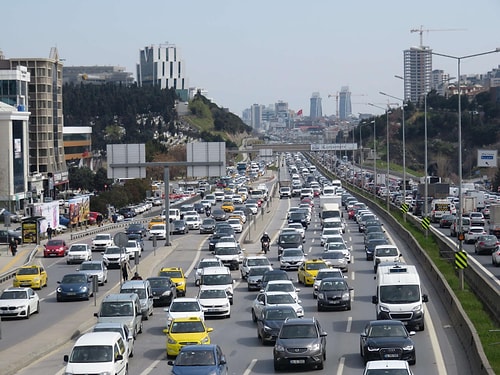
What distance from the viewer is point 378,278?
110 feet

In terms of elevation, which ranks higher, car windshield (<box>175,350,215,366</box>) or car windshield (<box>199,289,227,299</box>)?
car windshield (<box>175,350,215,366</box>)

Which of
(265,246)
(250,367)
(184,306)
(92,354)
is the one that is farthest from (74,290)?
(265,246)

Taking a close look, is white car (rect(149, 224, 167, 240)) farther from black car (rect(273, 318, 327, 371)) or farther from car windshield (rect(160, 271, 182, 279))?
black car (rect(273, 318, 327, 371))

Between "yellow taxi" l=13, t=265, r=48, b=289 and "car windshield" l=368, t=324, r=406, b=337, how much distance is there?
24.2 meters

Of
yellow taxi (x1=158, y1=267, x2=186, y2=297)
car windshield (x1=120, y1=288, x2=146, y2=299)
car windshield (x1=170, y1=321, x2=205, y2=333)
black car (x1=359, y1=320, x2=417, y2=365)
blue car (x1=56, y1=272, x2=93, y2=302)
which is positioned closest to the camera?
black car (x1=359, y1=320, x2=417, y2=365)

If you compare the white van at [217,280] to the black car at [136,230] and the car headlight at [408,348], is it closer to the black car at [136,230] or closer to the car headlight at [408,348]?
the car headlight at [408,348]

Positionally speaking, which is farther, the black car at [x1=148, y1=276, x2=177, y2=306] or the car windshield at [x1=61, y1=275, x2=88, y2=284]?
the car windshield at [x1=61, y1=275, x2=88, y2=284]

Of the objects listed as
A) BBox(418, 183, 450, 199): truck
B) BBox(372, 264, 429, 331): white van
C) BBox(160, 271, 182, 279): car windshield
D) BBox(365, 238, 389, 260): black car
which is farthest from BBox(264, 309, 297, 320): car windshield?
BBox(418, 183, 450, 199): truck

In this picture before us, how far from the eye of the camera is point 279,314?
30391mm

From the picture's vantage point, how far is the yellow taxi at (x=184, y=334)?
27844 mm

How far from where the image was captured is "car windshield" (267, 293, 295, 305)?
33750 millimetres

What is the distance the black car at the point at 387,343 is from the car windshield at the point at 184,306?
22.7ft

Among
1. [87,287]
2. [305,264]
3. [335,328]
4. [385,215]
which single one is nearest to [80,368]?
[335,328]

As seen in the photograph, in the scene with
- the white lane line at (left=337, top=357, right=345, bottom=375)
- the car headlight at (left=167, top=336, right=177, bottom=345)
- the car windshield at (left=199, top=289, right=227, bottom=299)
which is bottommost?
the white lane line at (left=337, top=357, right=345, bottom=375)
